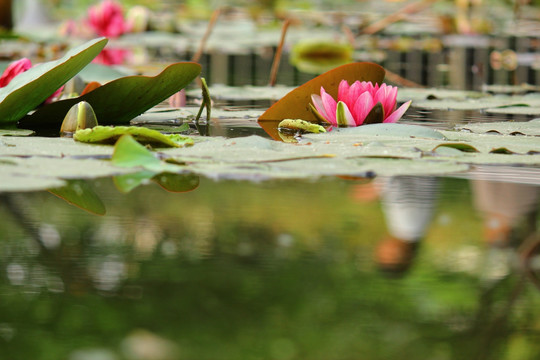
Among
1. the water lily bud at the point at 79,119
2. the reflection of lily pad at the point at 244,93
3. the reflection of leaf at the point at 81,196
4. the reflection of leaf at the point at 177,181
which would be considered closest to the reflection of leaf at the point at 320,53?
the reflection of lily pad at the point at 244,93

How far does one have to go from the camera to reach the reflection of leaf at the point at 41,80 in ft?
5.57

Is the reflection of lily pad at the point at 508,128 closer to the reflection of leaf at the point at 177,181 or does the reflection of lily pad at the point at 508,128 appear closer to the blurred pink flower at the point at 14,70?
the reflection of leaf at the point at 177,181

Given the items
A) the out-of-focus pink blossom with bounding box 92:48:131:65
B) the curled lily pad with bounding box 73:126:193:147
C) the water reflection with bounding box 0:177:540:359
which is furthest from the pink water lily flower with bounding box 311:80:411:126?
the out-of-focus pink blossom with bounding box 92:48:131:65

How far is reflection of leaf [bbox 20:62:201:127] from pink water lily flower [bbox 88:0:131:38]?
4227 millimetres

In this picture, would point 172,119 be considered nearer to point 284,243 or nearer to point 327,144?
point 327,144

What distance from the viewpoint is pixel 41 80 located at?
5.66ft

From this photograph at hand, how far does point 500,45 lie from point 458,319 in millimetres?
6004

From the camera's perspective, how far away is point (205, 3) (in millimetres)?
11867

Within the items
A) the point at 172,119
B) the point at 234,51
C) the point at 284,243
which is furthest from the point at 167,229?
the point at 234,51

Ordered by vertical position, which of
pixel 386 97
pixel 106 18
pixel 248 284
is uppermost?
pixel 106 18

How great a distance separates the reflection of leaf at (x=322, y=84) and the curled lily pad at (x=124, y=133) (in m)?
0.53

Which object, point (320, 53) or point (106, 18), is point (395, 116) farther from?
point (106, 18)

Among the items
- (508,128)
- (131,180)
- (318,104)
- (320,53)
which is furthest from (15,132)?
(320,53)

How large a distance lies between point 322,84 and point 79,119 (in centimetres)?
62
